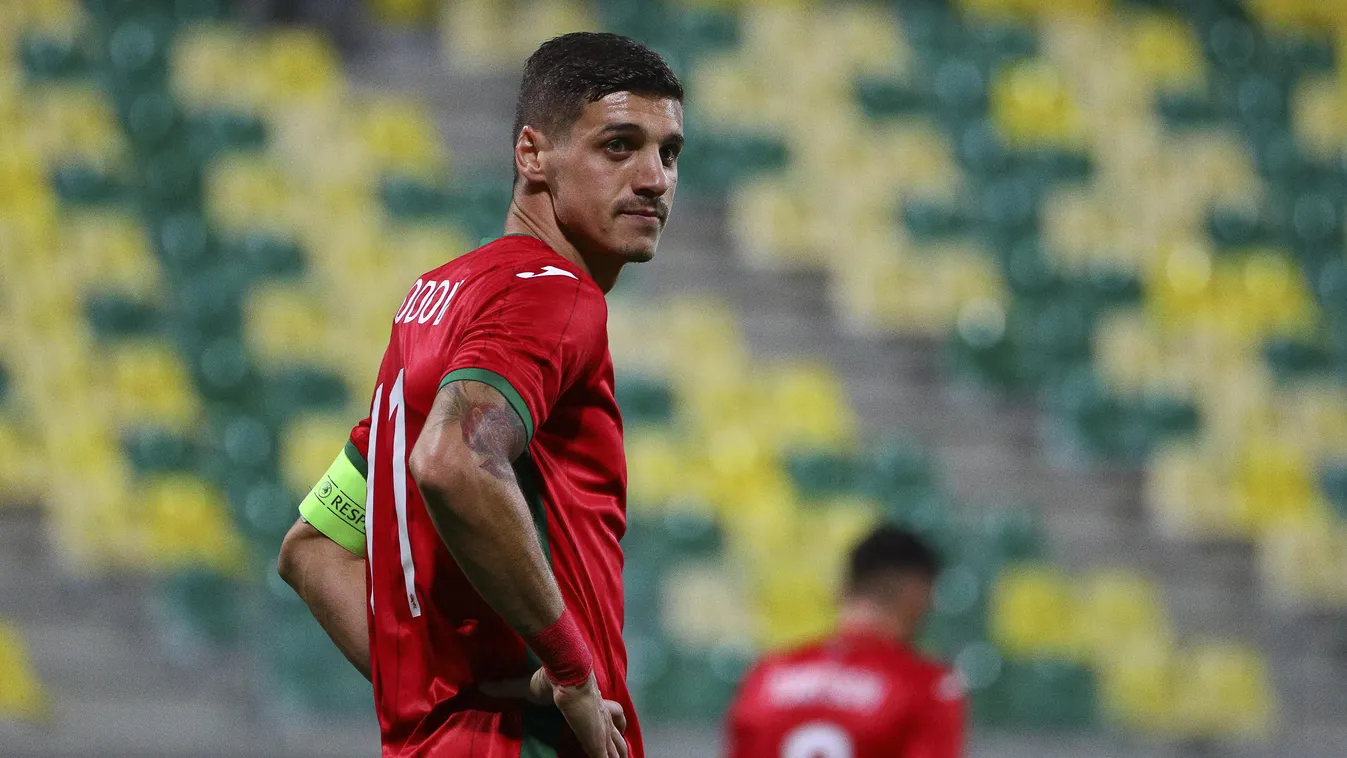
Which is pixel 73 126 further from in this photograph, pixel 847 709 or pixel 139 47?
pixel 847 709

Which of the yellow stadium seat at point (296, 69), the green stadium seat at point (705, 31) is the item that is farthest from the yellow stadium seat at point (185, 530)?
the green stadium seat at point (705, 31)

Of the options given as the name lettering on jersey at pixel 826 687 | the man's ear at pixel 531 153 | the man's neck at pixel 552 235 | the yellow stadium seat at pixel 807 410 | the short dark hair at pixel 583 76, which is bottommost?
the name lettering on jersey at pixel 826 687

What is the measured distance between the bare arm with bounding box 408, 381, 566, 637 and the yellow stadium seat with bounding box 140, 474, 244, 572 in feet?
18.3

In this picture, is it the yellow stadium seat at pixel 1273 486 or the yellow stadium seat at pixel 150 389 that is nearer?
the yellow stadium seat at pixel 150 389

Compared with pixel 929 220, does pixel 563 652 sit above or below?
below

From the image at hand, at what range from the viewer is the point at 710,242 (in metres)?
9.66

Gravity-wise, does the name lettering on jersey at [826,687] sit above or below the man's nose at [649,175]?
below

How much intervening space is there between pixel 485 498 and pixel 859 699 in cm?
249

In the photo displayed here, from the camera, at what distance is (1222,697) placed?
8.05 m

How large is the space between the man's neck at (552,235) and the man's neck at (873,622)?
2338 mm

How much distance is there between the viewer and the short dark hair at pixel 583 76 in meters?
1.98

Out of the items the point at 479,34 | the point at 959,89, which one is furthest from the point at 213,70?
the point at 959,89

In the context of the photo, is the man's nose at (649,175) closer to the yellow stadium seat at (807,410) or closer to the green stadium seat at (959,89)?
the yellow stadium seat at (807,410)

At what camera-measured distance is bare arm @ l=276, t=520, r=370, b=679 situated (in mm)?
2141
